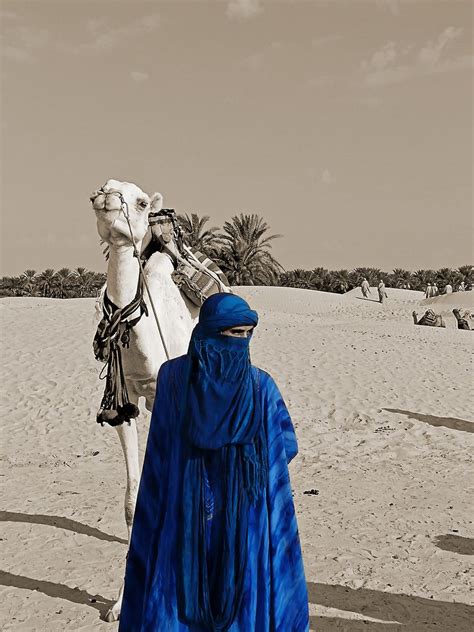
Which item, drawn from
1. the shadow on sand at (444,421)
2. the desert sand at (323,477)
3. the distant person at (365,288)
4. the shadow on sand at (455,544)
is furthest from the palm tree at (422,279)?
the shadow on sand at (455,544)

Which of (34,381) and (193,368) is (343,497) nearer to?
(193,368)

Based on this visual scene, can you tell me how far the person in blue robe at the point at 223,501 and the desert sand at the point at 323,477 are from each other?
85.4 inches

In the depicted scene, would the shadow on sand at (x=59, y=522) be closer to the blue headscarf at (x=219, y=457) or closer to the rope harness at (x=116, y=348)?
the rope harness at (x=116, y=348)

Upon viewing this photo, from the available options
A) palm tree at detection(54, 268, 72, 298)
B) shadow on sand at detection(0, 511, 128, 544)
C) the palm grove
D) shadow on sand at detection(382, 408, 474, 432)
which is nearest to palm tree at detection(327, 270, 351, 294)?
the palm grove

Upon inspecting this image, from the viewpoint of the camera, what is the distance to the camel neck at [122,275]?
186 inches

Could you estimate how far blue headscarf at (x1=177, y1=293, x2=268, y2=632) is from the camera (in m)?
2.76

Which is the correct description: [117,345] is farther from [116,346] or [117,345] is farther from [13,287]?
[13,287]

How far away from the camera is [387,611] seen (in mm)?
5008

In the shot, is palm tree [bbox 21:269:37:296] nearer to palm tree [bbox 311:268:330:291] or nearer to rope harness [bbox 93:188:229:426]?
palm tree [bbox 311:268:330:291]

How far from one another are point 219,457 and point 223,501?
161 millimetres

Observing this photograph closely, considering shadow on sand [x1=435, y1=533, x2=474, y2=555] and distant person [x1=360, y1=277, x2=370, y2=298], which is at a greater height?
distant person [x1=360, y1=277, x2=370, y2=298]

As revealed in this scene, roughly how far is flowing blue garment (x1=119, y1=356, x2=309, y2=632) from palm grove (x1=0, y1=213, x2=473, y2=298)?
93.9ft

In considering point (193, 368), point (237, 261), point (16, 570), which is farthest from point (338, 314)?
point (193, 368)

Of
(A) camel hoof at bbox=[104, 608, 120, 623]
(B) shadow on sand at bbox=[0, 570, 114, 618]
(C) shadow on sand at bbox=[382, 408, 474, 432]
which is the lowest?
(B) shadow on sand at bbox=[0, 570, 114, 618]
